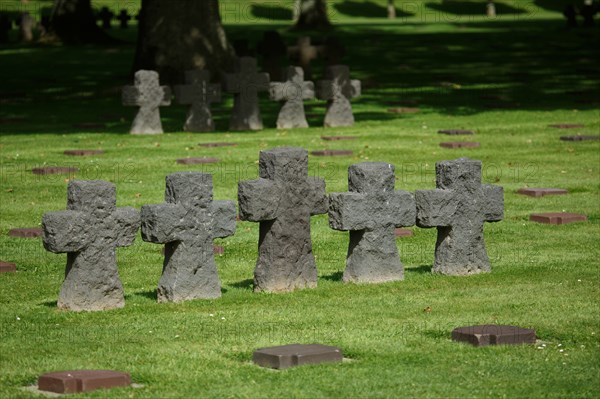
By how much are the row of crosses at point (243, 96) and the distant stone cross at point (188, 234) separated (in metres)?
13.6

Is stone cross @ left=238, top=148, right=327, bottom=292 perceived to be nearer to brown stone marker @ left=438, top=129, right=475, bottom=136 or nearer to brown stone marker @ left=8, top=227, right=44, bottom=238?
brown stone marker @ left=8, top=227, right=44, bottom=238

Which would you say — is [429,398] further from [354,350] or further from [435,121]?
[435,121]

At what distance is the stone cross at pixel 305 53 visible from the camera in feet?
111

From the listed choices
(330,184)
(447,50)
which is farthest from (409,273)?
(447,50)

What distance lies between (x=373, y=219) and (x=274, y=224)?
90cm

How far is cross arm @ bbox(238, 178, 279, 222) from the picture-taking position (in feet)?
37.0

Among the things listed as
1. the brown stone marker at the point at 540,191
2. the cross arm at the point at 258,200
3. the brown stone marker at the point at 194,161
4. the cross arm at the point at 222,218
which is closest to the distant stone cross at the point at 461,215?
the cross arm at the point at 258,200

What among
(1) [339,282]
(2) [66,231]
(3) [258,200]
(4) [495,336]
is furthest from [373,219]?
(2) [66,231]

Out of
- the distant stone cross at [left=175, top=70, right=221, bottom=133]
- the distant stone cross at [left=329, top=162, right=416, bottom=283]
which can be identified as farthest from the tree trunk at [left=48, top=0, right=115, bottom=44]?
the distant stone cross at [left=329, top=162, right=416, bottom=283]

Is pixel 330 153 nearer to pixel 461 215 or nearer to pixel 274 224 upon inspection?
pixel 461 215

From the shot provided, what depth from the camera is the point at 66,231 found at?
34.2 feet

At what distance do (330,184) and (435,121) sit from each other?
803 centimetres

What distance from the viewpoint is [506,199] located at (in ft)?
57.2

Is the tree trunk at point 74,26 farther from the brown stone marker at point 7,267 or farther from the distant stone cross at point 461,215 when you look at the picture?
the distant stone cross at point 461,215
